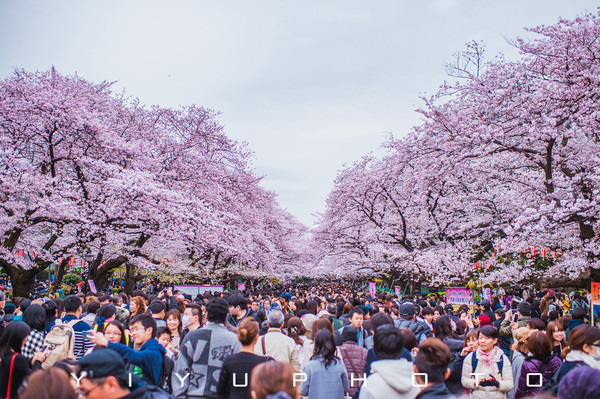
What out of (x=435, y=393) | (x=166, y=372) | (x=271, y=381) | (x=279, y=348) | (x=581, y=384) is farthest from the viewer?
(x=279, y=348)

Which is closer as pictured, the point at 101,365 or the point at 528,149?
the point at 101,365

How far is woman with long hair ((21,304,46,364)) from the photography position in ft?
17.0

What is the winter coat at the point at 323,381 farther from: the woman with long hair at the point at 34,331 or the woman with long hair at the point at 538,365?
the woman with long hair at the point at 34,331

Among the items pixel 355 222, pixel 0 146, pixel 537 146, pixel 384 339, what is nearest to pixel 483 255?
pixel 537 146

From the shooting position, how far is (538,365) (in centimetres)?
474

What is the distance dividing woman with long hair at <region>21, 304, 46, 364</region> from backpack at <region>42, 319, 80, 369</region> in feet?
0.31

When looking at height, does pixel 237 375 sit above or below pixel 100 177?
below

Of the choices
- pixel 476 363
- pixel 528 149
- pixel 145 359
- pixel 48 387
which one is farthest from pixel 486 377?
pixel 528 149

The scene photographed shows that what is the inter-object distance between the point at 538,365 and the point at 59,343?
549 centimetres

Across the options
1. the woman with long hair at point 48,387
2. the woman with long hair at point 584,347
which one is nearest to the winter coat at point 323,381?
the woman with long hair at point 584,347

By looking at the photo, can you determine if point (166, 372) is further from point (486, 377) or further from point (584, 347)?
point (584, 347)

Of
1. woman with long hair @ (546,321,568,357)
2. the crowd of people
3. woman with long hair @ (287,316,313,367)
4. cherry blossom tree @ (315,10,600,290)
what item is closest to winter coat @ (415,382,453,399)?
the crowd of people

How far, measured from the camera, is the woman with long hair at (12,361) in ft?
13.7

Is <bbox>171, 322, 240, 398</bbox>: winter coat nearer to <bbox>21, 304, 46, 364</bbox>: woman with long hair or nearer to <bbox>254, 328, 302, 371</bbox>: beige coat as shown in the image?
<bbox>254, 328, 302, 371</bbox>: beige coat
